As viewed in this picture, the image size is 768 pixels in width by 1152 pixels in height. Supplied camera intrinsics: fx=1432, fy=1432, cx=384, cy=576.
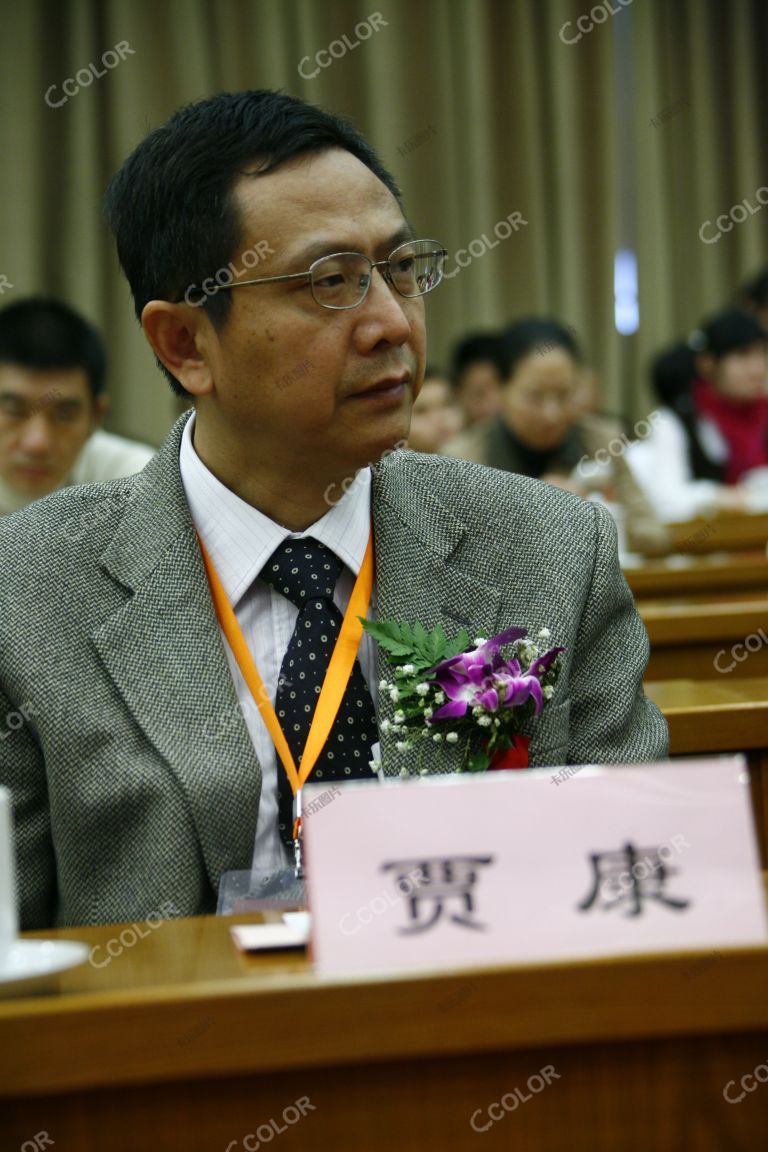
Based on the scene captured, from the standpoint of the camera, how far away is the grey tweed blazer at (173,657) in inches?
56.5

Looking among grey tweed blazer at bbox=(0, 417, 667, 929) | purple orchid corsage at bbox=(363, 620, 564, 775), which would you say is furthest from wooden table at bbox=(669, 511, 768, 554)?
purple orchid corsage at bbox=(363, 620, 564, 775)

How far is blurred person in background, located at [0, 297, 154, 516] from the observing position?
10.4 feet

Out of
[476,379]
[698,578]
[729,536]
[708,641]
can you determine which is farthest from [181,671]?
[476,379]

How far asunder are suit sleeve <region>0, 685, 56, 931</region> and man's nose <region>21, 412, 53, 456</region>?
1764 millimetres

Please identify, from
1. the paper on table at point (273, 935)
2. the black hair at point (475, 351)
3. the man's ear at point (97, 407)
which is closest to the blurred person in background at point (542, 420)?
the man's ear at point (97, 407)

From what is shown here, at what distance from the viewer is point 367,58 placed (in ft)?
21.3

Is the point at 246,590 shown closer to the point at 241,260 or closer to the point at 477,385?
the point at 241,260

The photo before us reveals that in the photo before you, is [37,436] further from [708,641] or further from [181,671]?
[181,671]

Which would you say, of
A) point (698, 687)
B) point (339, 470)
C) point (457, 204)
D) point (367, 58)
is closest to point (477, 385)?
point (457, 204)

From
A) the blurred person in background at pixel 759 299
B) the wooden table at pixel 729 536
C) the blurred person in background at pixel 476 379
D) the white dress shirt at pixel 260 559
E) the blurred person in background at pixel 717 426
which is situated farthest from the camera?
the blurred person in background at pixel 759 299

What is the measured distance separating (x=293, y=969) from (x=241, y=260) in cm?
86

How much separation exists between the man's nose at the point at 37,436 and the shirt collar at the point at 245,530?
5.26 ft

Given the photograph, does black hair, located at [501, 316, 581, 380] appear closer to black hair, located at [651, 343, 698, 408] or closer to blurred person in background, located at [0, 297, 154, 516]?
black hair, located at [651, 343, 698, 408]

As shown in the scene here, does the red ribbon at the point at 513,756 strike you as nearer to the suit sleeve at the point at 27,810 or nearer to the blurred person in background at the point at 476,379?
the suit sleeve at the point at 27,810
